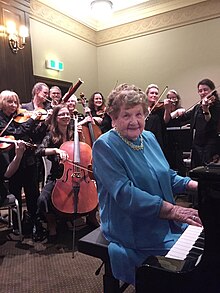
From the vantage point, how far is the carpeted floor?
1601 millimetres

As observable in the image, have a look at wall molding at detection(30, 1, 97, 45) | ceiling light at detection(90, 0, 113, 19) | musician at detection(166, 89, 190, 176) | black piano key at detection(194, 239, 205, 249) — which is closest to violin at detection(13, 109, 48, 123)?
musician at detection(166, 89, 190, 176)

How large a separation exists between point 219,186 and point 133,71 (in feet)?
15.6

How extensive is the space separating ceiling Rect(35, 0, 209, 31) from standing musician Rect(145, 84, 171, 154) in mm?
2593

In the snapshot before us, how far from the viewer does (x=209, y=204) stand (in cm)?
72

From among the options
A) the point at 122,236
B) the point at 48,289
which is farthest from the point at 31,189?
the point at 122,236

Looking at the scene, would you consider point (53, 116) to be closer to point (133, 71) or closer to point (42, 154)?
point (42, 154)

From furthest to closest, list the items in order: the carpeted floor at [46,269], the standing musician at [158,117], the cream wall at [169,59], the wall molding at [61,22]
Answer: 1. the cream wall at [169,59]
2. the wall molding at [61,22]
3. the standing musician at [158,117]
4. the carpeted floor at [46,269]

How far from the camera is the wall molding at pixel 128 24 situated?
4.33 metres

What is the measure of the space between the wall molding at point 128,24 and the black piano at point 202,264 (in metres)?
4.13

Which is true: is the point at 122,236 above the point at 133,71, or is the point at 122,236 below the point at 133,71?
below

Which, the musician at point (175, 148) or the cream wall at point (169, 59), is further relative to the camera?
the cream wall at point (169, 59)

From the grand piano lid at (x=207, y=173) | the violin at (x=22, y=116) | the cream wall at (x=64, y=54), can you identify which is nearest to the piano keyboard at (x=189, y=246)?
the grand piano lid at (x=207, y=173)

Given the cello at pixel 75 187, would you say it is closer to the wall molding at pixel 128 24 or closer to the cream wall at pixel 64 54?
the cream wall at pixel 64 54

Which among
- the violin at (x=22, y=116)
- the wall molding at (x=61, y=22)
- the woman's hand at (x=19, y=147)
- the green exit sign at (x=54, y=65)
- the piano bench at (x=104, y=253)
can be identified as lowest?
the piano bench at (x=104, y=253)
